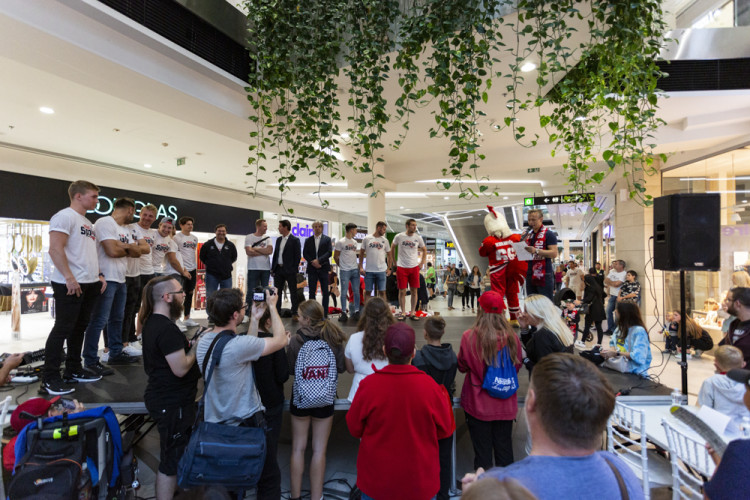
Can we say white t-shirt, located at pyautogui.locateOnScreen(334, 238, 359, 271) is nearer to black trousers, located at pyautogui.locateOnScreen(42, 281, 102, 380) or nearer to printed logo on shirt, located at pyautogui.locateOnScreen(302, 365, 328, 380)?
black trousers, located at pyautogui.locateOnScreen(42, 281, 102, 380)

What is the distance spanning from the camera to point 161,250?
5051 mm

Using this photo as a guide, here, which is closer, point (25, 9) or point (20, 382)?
point (25, 9)

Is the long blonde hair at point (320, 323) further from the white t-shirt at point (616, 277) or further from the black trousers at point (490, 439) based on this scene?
the white t-shirt at point (616, 277)

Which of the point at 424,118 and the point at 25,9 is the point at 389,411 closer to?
the point at 25,9

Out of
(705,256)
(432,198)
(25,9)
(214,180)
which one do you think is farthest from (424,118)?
(432,198)

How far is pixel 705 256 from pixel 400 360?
2.96m

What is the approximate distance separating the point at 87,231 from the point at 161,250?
1.92 meters

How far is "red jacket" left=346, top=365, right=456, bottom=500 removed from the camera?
1869 millimetres

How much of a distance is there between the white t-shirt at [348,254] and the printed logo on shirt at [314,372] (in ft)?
11.8

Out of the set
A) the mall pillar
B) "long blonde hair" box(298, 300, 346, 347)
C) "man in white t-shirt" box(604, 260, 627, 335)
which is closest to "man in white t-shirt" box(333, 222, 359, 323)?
"long blonde hair" box(298, 300, 346, 347)

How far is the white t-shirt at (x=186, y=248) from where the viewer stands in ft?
17.9

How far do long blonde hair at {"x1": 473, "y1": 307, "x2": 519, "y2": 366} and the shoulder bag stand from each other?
144cm

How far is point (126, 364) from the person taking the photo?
395 cm

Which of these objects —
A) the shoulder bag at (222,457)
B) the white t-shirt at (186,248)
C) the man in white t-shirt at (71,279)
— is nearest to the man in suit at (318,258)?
the white t-shirt at (186,248)
